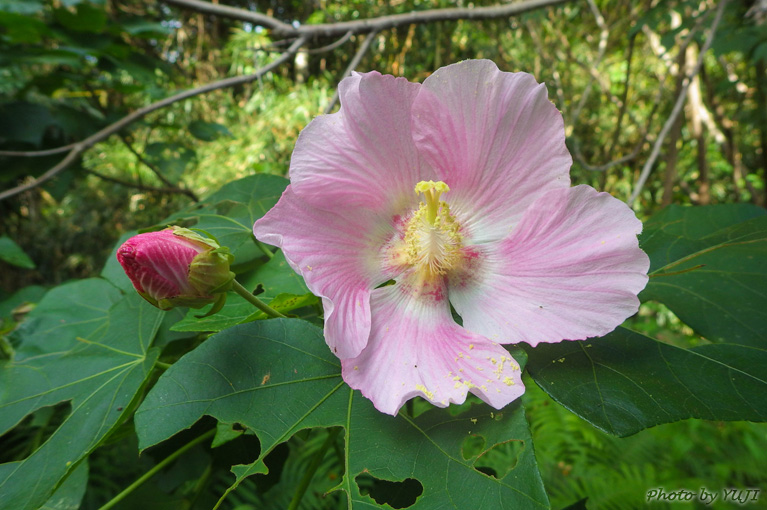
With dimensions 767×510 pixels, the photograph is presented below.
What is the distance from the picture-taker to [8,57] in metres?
1.77

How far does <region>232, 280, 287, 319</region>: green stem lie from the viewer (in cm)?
55

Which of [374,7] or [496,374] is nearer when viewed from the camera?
[496,374]

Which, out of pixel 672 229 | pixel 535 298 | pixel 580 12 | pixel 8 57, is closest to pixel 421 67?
pixel 580 12

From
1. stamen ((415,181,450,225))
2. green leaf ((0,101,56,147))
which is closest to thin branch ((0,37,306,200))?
green leaf ((0,101,56,147))

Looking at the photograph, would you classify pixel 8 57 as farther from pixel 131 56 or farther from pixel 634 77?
pixel 634 77

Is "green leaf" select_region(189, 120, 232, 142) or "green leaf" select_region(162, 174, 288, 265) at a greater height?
"green leaf" select_region(162, 174, 288, 265)

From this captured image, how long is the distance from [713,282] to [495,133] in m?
0.43

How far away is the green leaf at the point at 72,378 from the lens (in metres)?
0.59

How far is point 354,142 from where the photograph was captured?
55cm

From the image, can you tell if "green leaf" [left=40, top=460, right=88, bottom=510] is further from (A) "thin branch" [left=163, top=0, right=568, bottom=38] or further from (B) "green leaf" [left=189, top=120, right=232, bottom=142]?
(B) "green leaf" [left=189, top=120, right=232, bottom=142]

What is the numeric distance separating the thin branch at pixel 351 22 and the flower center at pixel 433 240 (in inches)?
38.4

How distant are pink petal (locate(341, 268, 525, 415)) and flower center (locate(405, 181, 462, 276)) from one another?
5 centimetres

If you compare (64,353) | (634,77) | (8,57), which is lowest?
(634,77)

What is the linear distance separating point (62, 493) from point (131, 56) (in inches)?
83.8
